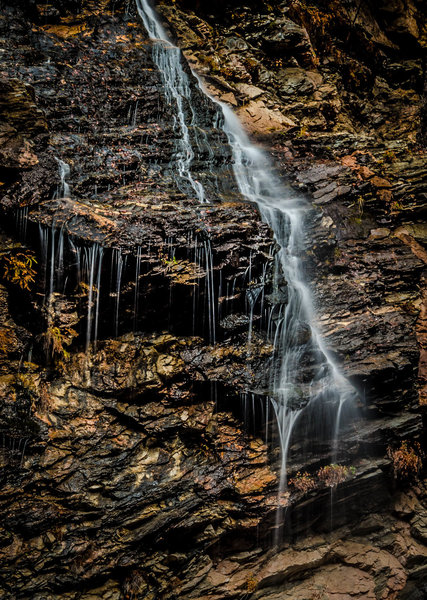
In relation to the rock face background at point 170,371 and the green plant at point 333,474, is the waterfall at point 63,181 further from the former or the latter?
the green plant at point 333,474

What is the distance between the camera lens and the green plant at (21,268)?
18.5ft

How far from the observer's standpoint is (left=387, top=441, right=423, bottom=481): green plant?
6066 mm

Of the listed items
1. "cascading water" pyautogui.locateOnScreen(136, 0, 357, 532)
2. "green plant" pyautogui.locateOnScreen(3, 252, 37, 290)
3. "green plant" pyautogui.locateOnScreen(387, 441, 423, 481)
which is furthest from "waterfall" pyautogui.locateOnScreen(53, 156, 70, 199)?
"green plant" pyautogui.locateOnScreen(387, 441, 423, 481)

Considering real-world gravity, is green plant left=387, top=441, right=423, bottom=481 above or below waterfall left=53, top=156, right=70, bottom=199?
below

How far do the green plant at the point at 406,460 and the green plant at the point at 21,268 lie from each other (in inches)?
283

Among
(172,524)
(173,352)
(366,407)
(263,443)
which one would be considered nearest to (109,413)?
(173,352)

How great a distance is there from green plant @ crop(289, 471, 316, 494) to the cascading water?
0.22 m

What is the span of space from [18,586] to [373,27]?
18.9 metres

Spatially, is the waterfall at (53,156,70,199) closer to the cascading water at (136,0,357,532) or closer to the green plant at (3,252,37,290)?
the green plant at (3,252,37,290)

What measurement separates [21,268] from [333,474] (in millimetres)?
6515

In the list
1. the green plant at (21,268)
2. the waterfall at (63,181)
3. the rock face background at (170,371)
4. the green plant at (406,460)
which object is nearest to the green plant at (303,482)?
the rock face background at (170,371)

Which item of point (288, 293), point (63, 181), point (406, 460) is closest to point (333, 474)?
point (406, 460)

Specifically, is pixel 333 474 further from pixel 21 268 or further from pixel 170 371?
pixel 21 268

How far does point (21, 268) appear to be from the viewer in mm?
5645
